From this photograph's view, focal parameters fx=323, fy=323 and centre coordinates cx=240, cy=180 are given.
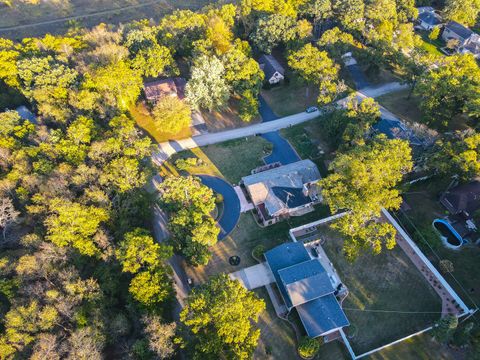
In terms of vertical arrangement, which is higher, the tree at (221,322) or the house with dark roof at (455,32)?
the house with dark roof at (455,32)

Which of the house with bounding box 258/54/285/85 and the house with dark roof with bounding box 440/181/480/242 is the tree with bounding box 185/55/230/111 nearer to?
the house with bounding box 258/54/285/85

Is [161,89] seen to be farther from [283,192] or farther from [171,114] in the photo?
[283,192]

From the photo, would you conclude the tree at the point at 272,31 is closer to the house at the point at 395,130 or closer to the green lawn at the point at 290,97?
the green lawn at the point at 290,97

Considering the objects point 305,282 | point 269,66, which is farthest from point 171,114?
point 305,282

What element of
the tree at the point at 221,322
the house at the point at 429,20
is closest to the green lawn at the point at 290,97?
the house at the point at 429,20

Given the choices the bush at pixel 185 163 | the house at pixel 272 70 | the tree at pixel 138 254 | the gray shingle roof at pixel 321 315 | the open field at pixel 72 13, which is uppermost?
the open field at pixel 72 13

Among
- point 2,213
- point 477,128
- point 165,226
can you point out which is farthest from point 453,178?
point 2,213

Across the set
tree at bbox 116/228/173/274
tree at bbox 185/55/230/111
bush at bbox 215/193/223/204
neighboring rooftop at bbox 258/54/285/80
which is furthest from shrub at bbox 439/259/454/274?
neighboring rooftop at bbox 258/54/285/80
